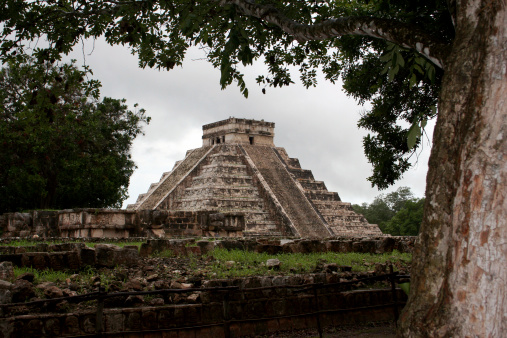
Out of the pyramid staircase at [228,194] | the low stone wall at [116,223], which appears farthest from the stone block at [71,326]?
the pyramid staircase at [228,194]

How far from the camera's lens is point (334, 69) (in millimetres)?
11281

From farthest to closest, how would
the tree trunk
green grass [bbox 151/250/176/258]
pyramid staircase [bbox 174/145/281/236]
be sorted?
pyramid staircase [bbox 174/145/281/236]
green grass [bbox 151/250/176/258]
the tree trunk

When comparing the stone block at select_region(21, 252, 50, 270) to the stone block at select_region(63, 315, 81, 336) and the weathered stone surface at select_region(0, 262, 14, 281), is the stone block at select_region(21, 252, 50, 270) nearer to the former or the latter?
the weathered stone surface at select_region(0, 262, 14, 281)

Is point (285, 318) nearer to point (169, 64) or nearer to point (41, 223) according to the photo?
point (169, 64)

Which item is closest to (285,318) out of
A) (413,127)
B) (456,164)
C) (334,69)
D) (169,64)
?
(413,127)

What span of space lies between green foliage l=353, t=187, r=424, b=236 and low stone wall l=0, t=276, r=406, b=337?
93.1ft

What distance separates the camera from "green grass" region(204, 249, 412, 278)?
7.44 m

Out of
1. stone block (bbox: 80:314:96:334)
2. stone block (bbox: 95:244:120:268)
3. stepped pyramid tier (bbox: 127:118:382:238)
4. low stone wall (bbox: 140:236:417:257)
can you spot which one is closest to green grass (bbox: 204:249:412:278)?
low stone wall (bbox: 140:236:417:257)

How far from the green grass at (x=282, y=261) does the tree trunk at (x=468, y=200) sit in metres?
3.74

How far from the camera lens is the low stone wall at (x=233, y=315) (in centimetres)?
501

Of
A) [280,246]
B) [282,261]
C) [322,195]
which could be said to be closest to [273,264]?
[282,261]

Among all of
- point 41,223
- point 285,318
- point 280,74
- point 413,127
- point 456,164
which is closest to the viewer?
point 456,164

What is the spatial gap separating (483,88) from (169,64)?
582 centimetres

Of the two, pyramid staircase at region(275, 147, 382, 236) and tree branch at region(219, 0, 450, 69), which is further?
pyramid staircase at region(275, 147, 382, 236)
